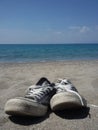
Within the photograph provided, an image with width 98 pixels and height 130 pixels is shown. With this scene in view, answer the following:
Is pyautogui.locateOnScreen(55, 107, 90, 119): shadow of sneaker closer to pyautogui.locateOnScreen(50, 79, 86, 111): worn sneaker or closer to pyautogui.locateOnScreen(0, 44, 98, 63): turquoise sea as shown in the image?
pyautogui.locateOnScreen(50, 79, 86, 111): worn sneaker

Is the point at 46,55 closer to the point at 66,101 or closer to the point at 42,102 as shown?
the point at 42,102

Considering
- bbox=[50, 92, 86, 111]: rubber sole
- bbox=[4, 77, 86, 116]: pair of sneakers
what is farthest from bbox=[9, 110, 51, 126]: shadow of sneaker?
bbox=[50, 92, 86, 111]: rubber sole

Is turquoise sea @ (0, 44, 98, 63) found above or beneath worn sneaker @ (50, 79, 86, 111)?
beneath

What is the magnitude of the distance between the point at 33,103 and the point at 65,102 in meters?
0.48

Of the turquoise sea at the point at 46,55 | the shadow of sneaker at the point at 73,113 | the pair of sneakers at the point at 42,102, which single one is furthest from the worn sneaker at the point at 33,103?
the turquoise sea at the point at 46,55

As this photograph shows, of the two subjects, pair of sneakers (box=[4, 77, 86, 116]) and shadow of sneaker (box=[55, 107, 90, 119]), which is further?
shadow of sneaker (box=[55, 107, 90, 119])

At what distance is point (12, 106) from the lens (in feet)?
9.68

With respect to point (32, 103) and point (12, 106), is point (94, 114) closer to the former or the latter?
point (32, 103)

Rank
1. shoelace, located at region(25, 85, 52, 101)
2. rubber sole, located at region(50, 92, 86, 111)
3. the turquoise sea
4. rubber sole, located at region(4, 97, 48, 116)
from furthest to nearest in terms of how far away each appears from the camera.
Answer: the turquoise sea < shoelace, located at region(25, 85, 52, 101) < rubber sole, located at region(50, 92, 86, 111) < rubber sole, located at region(4, 97, 48, 116)

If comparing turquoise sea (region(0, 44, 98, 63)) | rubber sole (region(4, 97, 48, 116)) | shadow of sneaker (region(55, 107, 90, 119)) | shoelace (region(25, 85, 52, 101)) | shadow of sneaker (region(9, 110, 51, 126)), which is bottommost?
turquoise sea (region(0, 44, 98, 63))

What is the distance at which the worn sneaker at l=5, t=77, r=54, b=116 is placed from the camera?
2918 mm

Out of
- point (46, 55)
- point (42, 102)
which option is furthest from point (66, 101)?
point (46, 55)

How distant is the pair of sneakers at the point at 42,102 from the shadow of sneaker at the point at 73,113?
0.10 meters

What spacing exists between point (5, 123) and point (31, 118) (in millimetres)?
394
